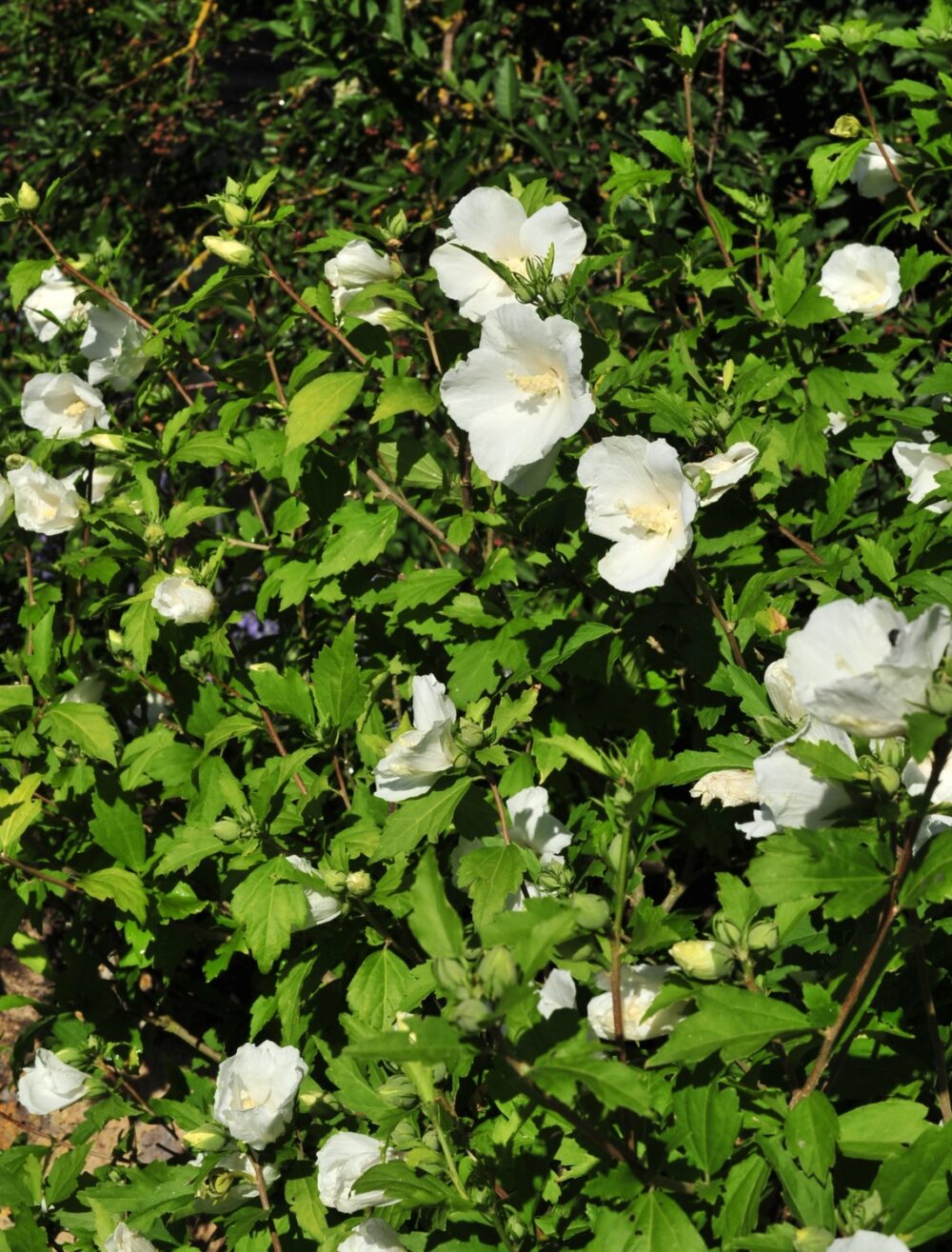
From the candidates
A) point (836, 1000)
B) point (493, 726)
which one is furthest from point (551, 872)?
point (836, 1000)

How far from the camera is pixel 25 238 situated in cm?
455

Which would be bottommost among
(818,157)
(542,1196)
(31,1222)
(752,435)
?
(31,1222)

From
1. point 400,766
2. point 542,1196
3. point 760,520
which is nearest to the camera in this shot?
point 542,1196

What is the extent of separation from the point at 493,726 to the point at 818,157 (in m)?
1.29

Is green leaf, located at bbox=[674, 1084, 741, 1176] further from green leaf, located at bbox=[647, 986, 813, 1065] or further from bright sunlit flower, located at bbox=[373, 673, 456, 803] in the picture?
bright sunlit flower, located at bbox=[373, 673, 456, 803]

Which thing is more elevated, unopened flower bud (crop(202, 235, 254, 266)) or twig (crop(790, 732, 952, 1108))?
unopened flower bud (crop(202, 235, 254, 266))

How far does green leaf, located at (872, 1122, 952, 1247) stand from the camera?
4.06 feet

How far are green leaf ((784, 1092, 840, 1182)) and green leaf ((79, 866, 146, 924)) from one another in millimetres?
1223

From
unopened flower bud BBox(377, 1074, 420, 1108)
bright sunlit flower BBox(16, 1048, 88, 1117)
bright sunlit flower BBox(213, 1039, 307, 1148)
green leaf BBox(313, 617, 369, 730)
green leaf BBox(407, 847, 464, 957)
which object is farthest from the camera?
bright sunlit flower BBox(16, 1048, 88, 1117)

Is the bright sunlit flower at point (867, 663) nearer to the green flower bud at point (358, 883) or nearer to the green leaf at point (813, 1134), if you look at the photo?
the green leaf at point (813, 1134)

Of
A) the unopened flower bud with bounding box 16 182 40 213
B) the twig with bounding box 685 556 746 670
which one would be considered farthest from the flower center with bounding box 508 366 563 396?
the unopened flower bud with bounding box 16 182 40 213

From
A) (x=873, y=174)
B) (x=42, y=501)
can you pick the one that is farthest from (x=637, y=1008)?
(x=873, y=174)

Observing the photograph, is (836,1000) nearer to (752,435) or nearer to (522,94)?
(752,435)

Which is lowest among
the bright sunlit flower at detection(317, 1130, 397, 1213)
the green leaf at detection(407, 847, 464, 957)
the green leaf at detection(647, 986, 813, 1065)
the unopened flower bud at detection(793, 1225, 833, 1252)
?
the bright sunlit flower at detection(317, 1130, 397, 1213)
